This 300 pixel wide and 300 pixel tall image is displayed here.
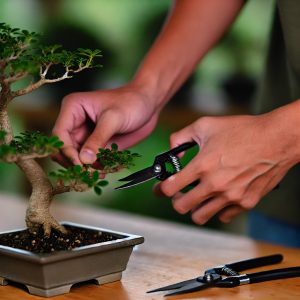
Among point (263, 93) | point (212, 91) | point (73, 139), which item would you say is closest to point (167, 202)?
point (212, 91)

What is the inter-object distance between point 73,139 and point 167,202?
138 centimetres

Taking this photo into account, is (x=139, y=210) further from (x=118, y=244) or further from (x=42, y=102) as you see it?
(x=118, y=244)

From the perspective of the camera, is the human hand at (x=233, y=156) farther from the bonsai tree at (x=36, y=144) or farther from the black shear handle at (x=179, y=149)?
the bonsai tree at (x=36, y=144)

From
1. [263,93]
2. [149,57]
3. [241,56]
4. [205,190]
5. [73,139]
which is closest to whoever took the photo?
[205,190]

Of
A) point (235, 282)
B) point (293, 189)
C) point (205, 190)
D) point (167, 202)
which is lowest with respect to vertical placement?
point (235, 282)

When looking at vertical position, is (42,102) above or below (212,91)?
above

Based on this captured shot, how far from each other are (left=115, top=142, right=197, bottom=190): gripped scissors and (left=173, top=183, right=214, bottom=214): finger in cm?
5

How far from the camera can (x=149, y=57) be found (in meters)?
1.60

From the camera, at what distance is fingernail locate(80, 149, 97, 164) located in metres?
1.22

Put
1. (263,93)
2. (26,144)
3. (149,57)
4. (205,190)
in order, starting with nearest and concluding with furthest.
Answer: (26,144) → (205,190) → (149,57) → (263,93)

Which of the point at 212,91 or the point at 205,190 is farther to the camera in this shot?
the point at 212,91

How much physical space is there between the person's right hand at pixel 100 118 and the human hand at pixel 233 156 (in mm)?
132

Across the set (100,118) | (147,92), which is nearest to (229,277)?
(100,118)

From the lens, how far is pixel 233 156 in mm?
1254
